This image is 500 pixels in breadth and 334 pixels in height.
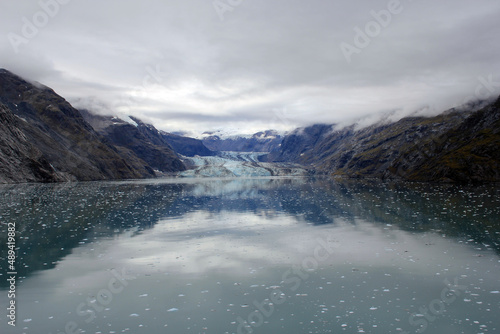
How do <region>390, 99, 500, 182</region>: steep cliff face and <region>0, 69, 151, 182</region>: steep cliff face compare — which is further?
<region>0, 69, 151, 182</region>: steep cliff face

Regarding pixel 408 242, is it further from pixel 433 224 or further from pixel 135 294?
pixel 135 294

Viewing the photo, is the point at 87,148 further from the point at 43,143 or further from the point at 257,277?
the point at 257,277

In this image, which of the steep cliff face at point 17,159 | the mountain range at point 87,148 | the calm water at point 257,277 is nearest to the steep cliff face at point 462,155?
the mountain range at point 87,148

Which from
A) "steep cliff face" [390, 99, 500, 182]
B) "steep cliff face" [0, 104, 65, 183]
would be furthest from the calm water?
"steep cliff face" [390, 99, 500, 182]

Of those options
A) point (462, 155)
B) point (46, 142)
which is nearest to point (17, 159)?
point (46, 142)

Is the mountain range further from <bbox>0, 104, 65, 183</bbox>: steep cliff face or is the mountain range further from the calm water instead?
the calm water

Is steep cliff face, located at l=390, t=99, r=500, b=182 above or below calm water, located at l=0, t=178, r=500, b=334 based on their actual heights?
above

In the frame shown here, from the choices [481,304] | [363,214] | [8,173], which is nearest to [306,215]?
[363,214]
